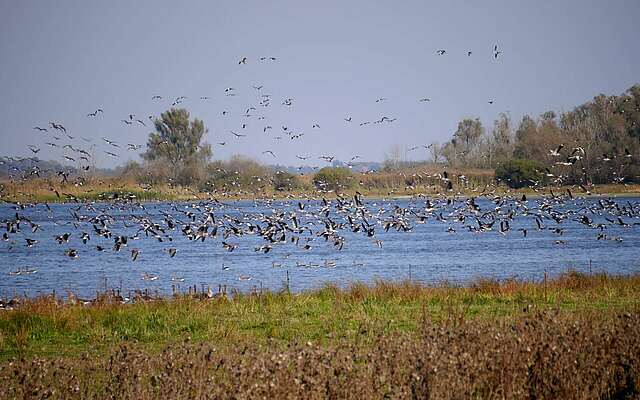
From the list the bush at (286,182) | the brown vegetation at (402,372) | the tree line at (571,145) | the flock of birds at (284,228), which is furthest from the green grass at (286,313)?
the bush at (286,182)

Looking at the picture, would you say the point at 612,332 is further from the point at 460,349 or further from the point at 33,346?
the point at 33,346

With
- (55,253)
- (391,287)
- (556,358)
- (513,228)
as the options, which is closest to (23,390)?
(556,358)

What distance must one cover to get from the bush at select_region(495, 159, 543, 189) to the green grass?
240 ft

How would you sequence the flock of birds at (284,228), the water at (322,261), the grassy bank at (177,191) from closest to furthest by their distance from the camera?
the water at (322,261)
the flock of birds at (284,228)
the grassy bank at (177,191)

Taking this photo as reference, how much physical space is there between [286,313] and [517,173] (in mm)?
81377

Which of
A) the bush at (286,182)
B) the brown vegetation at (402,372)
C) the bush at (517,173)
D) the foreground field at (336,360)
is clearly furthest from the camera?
the bush at (286,182)

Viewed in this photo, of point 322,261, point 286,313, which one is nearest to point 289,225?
point 322,261

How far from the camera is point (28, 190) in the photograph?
111 metres

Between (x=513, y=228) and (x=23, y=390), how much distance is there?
6731 centimetres

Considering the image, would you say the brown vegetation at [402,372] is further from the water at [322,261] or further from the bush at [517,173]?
the bush at [517,173]

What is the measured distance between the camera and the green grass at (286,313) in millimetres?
16266

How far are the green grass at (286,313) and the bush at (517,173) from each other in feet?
240

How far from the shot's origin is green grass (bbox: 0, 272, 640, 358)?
53.4 feet

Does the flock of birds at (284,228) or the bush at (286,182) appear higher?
the bush at (286,182)
